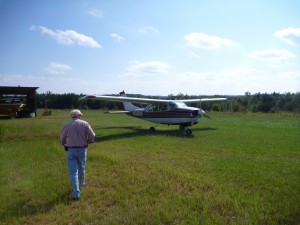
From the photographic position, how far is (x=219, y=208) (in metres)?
5.84

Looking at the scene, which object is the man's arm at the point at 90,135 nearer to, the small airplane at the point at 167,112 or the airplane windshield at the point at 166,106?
the small airplane at the point at 167,112

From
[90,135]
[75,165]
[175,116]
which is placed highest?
[90,135]

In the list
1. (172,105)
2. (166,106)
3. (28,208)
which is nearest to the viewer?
(28,208)

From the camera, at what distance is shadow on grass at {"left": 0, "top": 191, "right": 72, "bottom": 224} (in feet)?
19.2

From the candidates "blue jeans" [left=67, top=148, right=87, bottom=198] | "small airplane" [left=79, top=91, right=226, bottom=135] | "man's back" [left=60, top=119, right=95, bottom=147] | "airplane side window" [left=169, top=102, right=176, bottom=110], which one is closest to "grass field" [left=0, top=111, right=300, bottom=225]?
"blue jeans" [left=67, top=148, right=87, bottom=198]

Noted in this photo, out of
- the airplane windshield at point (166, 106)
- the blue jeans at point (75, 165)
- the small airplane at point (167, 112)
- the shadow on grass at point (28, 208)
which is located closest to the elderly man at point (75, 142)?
the blue jeans at point (75, 165)

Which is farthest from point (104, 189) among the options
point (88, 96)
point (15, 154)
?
point (88, 96)

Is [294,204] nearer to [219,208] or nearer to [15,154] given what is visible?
[219,208]

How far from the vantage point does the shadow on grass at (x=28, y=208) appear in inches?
230

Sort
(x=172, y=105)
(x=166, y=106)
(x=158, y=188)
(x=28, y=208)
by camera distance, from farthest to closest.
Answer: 1. (x=166, y=106)
2. (x=172, y=105)
3. (x=158, y=188)
4. (x=28, y=208)

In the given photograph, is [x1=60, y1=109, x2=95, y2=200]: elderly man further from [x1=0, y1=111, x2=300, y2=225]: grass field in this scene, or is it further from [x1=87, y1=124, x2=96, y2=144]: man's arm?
[x1=0, y1=111, x2=300, y2=225]: grass field

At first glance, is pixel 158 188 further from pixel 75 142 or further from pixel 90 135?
pixel 75 142

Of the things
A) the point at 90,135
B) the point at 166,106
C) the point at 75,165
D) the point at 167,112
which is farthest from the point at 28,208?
the point at 166,106

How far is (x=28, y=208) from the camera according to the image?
621 cm
